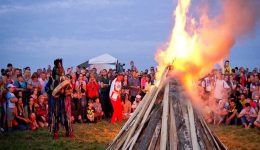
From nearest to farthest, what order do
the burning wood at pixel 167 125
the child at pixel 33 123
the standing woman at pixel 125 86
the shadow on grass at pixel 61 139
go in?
the burning wood at pixel 167 125 < the shadow on grass at pixel 61 139 < the child at pixel 33 123 < the standing woman at pixel 125 86

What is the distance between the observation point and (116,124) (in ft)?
49.4

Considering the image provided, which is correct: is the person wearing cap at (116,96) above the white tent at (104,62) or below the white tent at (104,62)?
below

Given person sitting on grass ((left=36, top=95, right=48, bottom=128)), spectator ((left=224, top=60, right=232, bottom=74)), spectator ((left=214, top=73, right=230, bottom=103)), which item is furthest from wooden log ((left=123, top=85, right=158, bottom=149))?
spectator ((left=224, top=60, right=232, bottom=74))

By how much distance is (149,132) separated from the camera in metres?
6.69

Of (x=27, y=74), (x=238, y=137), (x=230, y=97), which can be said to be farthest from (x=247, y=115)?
(x=27, y=74)

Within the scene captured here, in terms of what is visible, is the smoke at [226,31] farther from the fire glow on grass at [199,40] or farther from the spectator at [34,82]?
the spectator at [34,82]

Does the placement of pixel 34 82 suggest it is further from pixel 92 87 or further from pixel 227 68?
Result: pixel 227 68

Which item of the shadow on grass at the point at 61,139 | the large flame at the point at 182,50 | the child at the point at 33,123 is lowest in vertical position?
the shadow on grass at the point at 61,139

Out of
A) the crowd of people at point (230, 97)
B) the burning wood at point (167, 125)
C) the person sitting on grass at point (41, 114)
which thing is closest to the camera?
the burning wood at point (167, 125)

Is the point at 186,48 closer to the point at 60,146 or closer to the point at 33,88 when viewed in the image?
the point at 60,146

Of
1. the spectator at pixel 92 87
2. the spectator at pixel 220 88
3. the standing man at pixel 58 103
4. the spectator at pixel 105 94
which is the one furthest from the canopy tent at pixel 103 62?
the standing man at pixel 58 103

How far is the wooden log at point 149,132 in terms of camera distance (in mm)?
6613

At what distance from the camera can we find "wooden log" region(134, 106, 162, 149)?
661cm

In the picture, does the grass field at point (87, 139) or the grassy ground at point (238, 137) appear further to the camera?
the grassy ground at point (238, 137)
